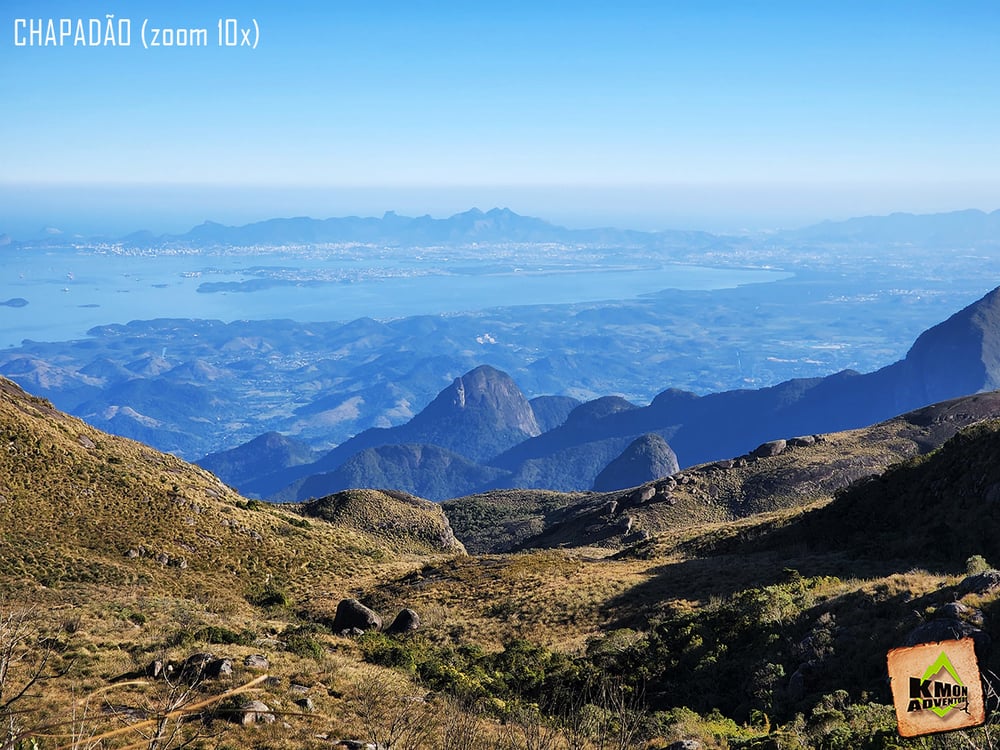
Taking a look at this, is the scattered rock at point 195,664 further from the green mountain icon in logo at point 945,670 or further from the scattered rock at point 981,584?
the scattered rock at point 981,584

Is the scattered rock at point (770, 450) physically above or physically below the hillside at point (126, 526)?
below

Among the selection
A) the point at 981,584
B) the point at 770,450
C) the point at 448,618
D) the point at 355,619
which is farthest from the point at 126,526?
the point at 770,450

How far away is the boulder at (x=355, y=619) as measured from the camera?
2850 cm

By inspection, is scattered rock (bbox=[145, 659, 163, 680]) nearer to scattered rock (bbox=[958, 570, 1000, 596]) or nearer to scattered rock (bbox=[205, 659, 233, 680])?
scattered rock (bbox=[205, 659, 233, 680])

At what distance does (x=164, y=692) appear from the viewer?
16047 mm

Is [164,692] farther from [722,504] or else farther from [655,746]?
[722,504]

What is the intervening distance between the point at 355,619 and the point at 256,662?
33.9ft

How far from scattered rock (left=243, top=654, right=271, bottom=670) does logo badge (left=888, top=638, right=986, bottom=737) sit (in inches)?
570

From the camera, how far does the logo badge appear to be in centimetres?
896

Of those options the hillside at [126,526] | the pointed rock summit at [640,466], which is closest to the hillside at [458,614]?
the hillside at [126,526]

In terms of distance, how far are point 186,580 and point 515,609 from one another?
1637cm

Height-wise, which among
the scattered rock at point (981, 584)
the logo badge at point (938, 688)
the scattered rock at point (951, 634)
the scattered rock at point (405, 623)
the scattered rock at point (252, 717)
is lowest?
the scattered rock at point (405, 623)

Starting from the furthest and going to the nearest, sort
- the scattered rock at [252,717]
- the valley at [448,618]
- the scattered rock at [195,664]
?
the scattered rock at [195,664]
the scattered rock at [252,717]
the valley at [448,618]

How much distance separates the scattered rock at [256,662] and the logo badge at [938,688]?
14481mm
